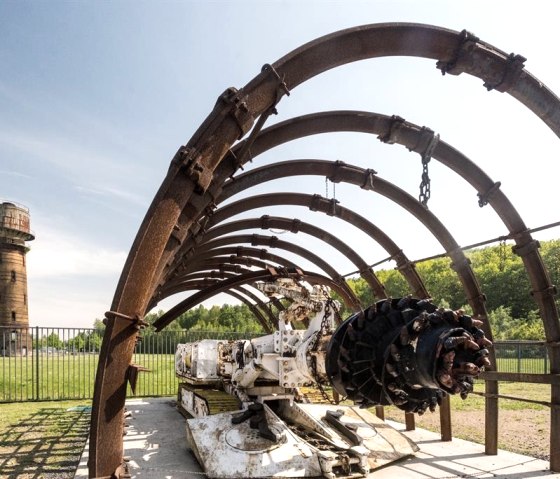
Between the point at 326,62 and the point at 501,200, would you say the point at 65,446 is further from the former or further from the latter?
the point at 501,200

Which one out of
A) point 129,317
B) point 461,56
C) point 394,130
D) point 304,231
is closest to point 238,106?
point 129,317

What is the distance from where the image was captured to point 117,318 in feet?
14.1

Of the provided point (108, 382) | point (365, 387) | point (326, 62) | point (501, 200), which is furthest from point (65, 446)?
point (501, 200)

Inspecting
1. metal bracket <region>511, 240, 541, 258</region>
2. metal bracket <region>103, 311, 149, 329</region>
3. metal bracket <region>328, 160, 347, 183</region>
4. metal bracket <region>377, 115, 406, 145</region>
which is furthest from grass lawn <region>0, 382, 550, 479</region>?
metal bracket <region>377, 115, 406, 145</region>

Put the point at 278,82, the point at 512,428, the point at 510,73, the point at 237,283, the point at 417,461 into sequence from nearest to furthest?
the point at 278,82, the point at 510,73, the point at 417,461, the point at 237,283, the point at 512,428

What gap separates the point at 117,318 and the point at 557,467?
7.48m

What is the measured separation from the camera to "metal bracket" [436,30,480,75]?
209 inches

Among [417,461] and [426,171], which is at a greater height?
[426,171]

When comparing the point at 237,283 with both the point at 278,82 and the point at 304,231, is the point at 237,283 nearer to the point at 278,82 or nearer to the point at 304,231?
→ the point at 304,231

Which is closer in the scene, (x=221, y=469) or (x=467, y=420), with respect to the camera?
(x=221, y=469)

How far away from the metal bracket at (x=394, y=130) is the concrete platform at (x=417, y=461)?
5107mm

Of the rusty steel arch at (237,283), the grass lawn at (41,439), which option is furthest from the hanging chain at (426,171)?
the grass lawn at (41,439)

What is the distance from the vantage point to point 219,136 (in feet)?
15.4

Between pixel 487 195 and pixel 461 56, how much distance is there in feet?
10.1
